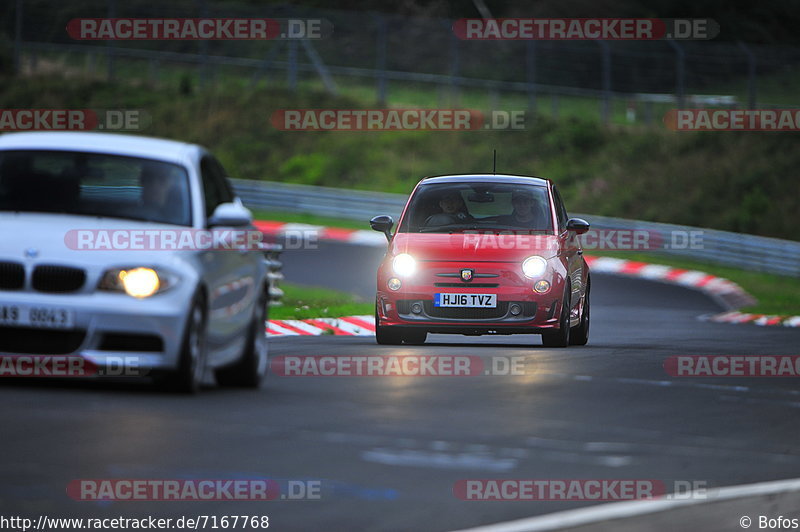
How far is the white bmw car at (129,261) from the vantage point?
30.9ft

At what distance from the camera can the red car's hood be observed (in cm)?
1530

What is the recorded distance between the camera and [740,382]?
12.9 m

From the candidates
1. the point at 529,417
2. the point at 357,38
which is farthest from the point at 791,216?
the point at 529,417

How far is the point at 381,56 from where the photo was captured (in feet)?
158

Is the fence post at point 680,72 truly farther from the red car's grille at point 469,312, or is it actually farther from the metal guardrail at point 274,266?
the red car's grille at point 469,312

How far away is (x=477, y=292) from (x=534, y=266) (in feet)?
1.91

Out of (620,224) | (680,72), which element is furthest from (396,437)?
(680,72)

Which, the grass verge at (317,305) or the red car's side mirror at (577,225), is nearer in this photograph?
the red car's side mirror at (577,225)
